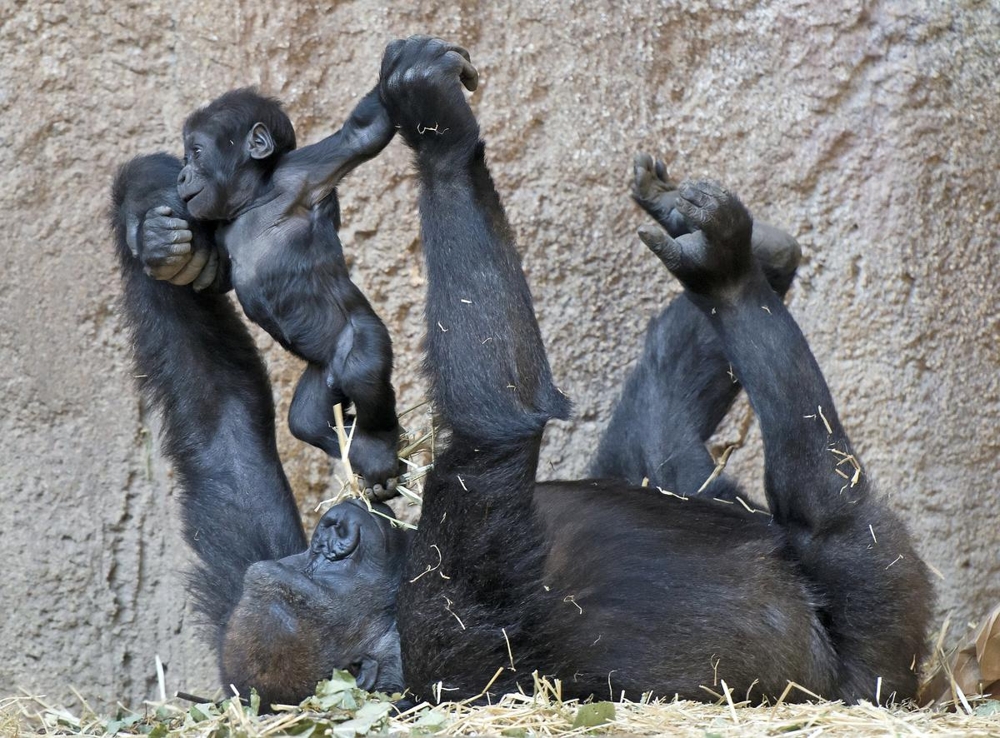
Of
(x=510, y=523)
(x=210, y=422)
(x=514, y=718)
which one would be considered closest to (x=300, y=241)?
(x=210, y=422)

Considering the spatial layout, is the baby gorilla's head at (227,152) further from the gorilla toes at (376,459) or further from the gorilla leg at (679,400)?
the gorilla leg at (679,400)

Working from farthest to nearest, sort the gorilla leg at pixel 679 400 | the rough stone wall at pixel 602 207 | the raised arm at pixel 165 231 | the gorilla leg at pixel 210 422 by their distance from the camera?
the rough stone wall at pixel 602 207 < the gorilla leg at pixel 679 400 < the gorilla leg at pixel 210 422 < the raised arm at pixel 165 231

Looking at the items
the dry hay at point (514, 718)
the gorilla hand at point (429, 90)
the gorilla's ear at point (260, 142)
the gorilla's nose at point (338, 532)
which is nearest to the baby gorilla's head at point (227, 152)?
the gorilla's ear at point (260, 142)

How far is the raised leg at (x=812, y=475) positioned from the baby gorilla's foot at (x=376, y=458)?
0.74 meters

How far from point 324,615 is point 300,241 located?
2.63ft

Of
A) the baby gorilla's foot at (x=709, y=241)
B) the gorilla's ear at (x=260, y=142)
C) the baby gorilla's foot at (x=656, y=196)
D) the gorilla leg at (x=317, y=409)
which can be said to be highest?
the gorilla's ear at (x=260, y=142)

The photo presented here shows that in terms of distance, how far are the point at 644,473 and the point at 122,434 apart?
59.9 inches

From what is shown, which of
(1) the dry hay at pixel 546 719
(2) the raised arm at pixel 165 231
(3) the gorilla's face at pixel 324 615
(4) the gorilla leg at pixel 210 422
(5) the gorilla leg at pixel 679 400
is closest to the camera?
(1) the dry hay at pixel 546 719

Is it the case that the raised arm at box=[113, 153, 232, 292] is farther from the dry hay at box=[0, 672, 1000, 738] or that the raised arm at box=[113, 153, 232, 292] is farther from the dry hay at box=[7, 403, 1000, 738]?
the dry hay at box=[0, 672, 1000, 738]

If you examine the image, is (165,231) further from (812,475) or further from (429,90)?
(812,475)

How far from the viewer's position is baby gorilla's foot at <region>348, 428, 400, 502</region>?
275cm

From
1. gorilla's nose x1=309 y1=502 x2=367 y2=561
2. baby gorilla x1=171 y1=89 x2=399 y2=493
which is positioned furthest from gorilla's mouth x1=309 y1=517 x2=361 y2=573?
baby gorilla x1=171 y1=89 x2=399 y2=493

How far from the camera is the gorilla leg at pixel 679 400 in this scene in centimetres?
338

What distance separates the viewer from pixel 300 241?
2734 millimetres
